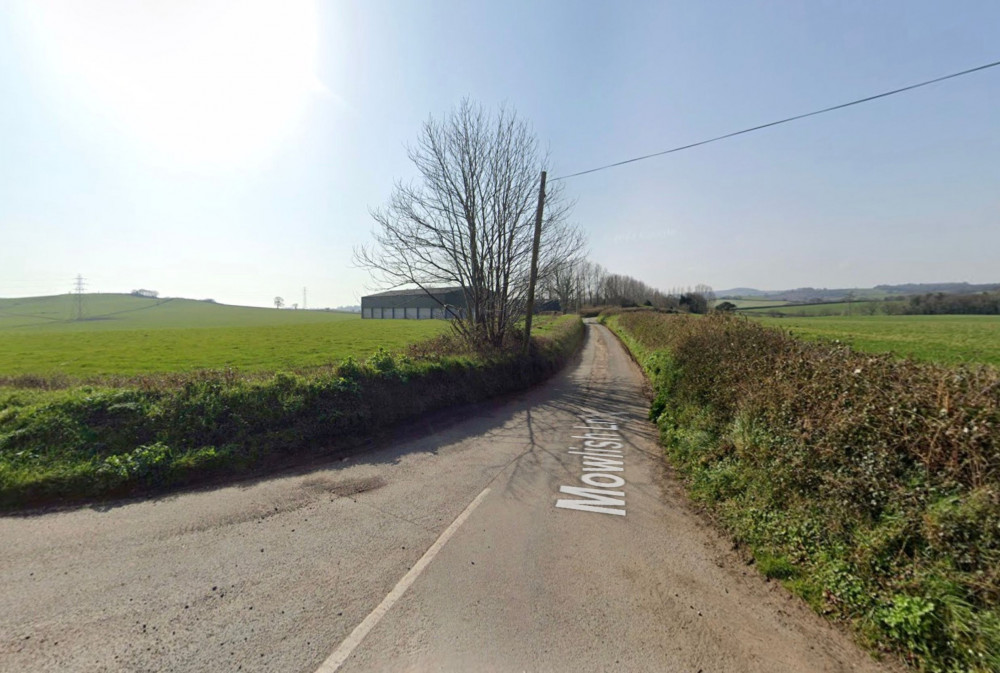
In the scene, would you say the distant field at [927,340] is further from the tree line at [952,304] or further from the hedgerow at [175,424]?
the tree line at [952,304]

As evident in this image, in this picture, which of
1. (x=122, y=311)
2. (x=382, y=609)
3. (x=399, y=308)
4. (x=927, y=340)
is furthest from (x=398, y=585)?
(x=122, y=311)

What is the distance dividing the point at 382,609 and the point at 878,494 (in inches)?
167

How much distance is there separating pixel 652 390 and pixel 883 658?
34.5 feet

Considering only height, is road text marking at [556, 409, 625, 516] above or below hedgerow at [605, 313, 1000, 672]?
below

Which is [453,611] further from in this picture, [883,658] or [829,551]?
[829,551]

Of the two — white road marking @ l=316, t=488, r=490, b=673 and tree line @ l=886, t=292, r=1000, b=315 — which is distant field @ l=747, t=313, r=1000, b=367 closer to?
white road marking @ l=316, t=488, r=490, b=673

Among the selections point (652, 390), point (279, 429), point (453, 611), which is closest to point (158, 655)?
point (453, 611)

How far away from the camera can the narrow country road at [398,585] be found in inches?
103

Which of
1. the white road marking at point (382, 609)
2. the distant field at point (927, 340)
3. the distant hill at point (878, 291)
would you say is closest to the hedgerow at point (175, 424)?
the white road marking at point (382, 609)

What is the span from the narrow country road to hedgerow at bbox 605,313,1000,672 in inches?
14.6

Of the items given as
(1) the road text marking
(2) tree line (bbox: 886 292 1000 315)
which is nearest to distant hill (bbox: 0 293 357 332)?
(1) the road text marking

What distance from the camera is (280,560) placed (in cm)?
359

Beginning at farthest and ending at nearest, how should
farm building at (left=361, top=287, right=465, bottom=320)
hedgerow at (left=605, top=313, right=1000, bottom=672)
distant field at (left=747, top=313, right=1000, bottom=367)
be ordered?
farm building at (left=361, top=287, right=465, bottom=320), distant field at (left=747, top=313, right=1000, bottom=367), hedgerow at (left=605, top=313, right=1000, bottom=672)

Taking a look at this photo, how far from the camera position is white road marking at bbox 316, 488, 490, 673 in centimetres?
251
